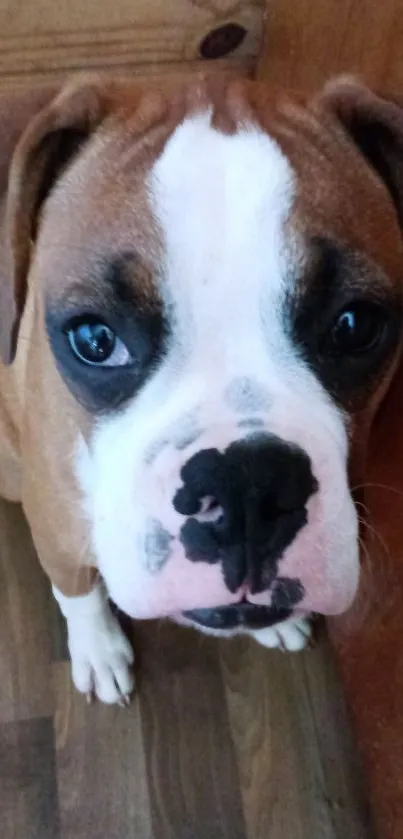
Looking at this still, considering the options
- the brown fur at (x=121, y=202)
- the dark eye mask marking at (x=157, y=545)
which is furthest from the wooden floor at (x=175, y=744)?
the dark eye mask marking at (x=157, y=545)

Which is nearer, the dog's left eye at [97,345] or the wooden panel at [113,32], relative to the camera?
the dog's left eye at [97,345]

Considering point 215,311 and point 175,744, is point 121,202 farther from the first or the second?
point 175,744

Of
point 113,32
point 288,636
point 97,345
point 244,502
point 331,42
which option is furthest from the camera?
point 288,636

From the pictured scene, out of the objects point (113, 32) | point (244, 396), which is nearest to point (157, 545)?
point (244, 396)

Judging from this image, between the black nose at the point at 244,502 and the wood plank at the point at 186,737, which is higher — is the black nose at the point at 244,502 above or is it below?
above

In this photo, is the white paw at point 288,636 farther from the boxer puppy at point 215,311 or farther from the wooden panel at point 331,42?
the wooden panel at point 331,42

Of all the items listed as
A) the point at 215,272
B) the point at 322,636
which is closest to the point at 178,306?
the point at 215,272

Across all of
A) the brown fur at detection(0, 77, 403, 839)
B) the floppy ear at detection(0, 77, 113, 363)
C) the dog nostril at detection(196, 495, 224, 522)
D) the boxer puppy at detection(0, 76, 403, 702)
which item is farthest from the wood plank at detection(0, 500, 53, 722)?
the dog nostril at detection(196, 495, 224, 522)

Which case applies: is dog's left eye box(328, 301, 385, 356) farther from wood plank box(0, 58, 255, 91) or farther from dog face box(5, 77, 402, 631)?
wood plank box(0, 58, 255, 91)
